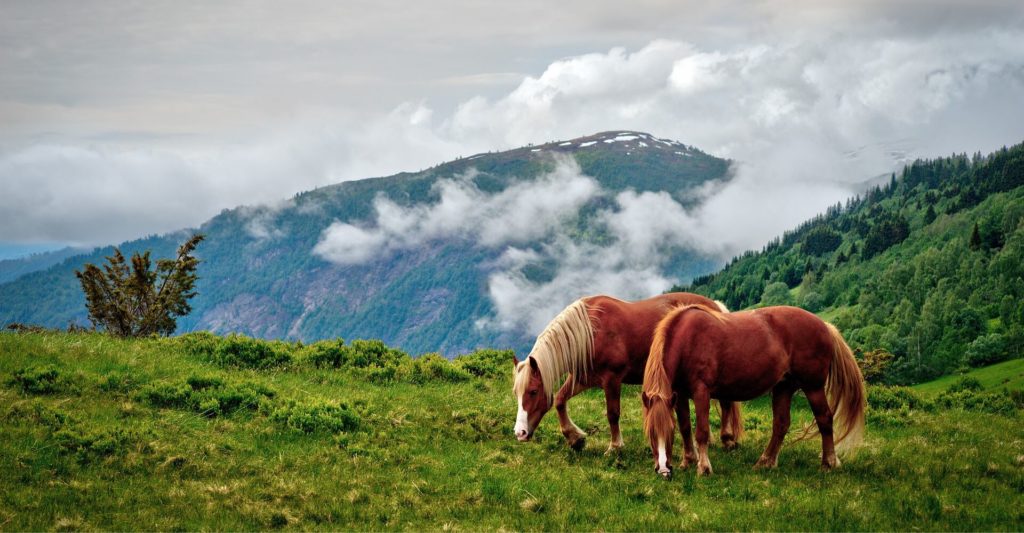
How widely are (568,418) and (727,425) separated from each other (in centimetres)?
330

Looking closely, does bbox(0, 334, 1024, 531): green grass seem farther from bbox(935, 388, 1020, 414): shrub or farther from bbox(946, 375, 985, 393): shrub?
bbox(946, 375, 985, 393): shrub

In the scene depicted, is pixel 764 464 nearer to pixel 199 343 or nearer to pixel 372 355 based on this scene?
pixel 372 355

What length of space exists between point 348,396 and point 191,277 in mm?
33050

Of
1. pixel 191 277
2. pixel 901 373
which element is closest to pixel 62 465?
pixel 191 277

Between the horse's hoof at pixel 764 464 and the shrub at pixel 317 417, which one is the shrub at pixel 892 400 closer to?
the horse's hoof at pixel 764 464

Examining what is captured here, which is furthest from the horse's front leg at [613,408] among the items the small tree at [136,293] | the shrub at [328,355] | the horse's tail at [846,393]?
the small tree at [136,293]

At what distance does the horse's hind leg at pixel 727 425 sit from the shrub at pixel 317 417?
7397mm

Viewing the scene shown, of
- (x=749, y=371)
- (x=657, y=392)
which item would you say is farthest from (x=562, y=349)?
(x=749, y=371)

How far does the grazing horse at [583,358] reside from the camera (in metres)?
14.2

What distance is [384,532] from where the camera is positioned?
9953 mm

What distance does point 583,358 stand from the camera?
1423 centimetres

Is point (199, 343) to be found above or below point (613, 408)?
above

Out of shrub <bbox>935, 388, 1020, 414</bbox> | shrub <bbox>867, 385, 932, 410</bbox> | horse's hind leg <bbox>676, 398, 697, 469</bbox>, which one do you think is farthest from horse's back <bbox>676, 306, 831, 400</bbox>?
shrub <bbox>935, 388, 1020, 414</bbox>

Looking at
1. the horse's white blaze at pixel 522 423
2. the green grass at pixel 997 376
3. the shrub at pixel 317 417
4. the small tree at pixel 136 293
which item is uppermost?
the small tree at pixel 136 293
